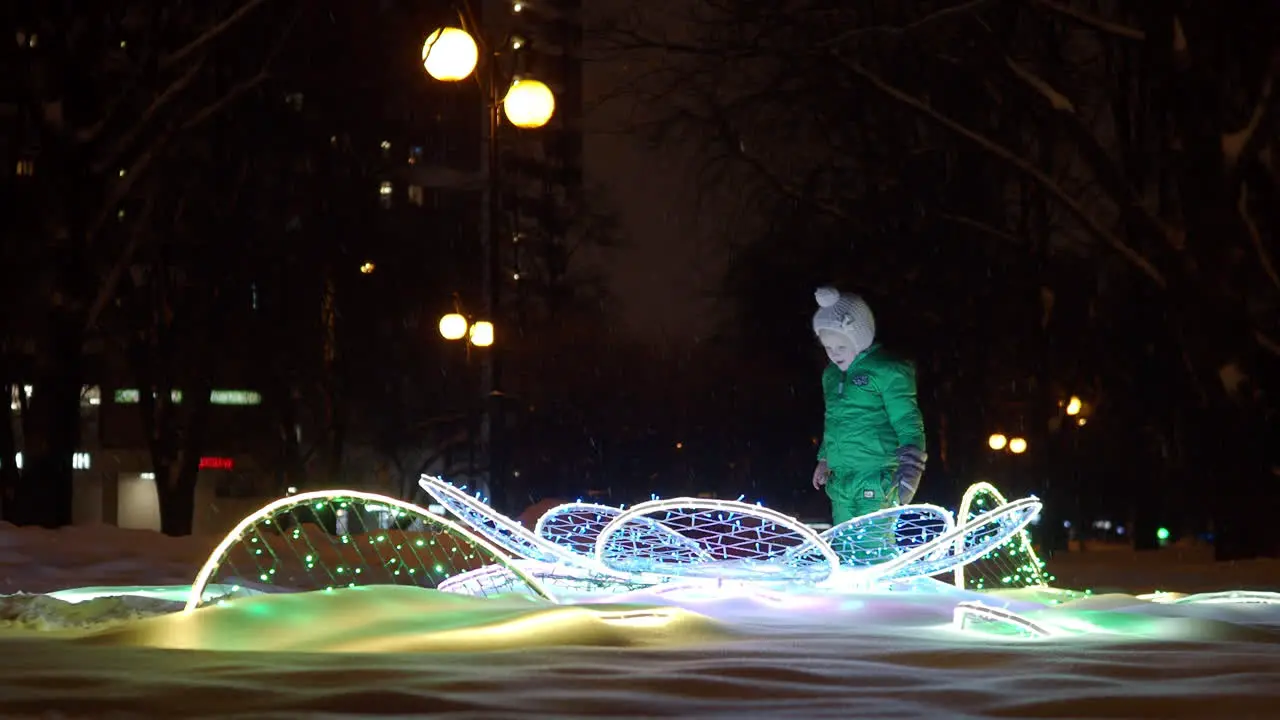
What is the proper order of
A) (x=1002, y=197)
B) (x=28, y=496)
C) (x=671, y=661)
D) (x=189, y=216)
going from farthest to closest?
(x=1002, y=197)
(x=189, y=216)
(x=28, y=496)
(x=671, y=661)

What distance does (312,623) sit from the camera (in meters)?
6.16

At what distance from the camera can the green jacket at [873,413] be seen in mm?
10234

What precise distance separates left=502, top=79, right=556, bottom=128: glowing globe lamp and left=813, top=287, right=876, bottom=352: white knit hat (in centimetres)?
371

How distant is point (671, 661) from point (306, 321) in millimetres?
24094

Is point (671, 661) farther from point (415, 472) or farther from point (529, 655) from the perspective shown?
point (415, 472)

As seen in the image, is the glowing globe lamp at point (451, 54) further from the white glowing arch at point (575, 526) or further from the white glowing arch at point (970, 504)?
the white glowing arch at point (970, 504)

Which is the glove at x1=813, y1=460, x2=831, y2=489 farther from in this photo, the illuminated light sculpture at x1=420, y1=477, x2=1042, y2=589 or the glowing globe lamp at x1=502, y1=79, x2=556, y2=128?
the glowing globe lamp at x1=502, y1=79, x2=556, y2=128

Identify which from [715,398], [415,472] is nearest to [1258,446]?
[415,472]

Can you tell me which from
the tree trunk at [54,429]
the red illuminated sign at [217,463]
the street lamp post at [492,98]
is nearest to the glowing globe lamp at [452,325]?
the street lamp post at [492,98]

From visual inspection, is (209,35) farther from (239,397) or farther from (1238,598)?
(239,397)

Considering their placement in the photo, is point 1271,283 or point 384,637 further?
point 1271,283

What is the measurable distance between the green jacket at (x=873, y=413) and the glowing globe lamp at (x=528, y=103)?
400cm

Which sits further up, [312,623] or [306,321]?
[306,321]

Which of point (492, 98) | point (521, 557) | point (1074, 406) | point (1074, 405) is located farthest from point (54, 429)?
point (1074, 406)
